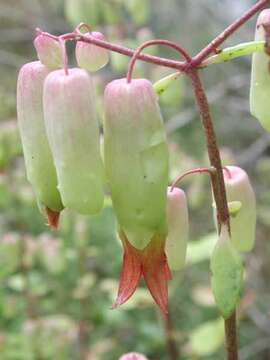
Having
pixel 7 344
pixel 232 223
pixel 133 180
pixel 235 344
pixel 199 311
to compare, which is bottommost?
pixel 199 311

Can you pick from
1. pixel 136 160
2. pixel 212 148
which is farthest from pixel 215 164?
pixel 136 160

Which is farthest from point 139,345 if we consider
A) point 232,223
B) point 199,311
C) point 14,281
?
point 232,223

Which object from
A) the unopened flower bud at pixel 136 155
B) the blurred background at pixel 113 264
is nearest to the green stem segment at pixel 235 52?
the unopened flower bud at pixel 136 155

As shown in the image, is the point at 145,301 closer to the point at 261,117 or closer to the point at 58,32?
Result: the point at 261,117

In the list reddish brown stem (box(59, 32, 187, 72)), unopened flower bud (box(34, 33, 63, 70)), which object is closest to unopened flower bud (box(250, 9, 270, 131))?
reddish brown stem (box(59, 32, 187, 72))

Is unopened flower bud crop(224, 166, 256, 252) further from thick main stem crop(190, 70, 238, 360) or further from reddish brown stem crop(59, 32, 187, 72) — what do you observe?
reddish brown stem crop(59, 32, 187, 72)

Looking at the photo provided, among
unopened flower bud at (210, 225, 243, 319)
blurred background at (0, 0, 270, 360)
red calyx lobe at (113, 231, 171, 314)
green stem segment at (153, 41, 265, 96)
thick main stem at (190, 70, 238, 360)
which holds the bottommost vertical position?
blurred background at (0, 0, 270, 360)
